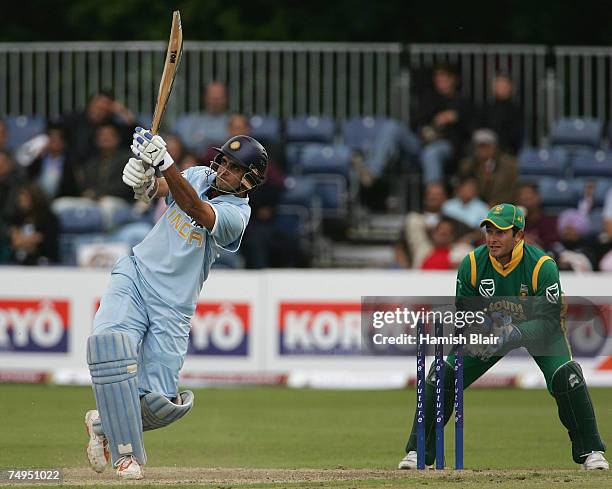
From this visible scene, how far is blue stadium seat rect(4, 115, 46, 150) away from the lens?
18.4m

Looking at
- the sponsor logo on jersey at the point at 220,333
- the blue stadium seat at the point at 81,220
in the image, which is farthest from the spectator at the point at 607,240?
the blue stadium seat at the point at 81,220

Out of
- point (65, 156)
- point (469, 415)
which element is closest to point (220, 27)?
point (65, 156)

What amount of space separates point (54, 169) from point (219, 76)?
97.9 inches

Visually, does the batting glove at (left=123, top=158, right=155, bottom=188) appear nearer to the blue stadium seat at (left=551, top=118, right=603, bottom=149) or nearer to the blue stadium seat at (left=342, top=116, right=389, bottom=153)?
the blue stadium seat at (left=342, top=116, right=389, bottom=153)

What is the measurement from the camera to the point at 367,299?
9.16 meters

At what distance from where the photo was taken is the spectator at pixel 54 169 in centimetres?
1753

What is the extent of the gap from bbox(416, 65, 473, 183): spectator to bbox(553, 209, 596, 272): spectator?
1816 millimetres

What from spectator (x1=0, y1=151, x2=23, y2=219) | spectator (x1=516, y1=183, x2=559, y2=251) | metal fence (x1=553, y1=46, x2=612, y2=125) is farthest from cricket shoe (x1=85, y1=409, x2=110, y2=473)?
metal fence (x1=553, y1=46, x2=612, y2=125)

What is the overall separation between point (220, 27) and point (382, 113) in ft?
14.0

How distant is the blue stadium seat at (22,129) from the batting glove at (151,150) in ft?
35.1

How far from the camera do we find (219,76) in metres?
18.7

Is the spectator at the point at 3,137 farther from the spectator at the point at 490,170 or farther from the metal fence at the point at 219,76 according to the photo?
the spectator at the point at 490,170

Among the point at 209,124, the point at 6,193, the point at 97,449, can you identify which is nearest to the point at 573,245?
the point at 209,124

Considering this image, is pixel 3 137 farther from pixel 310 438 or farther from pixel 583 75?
pixel 310 438
